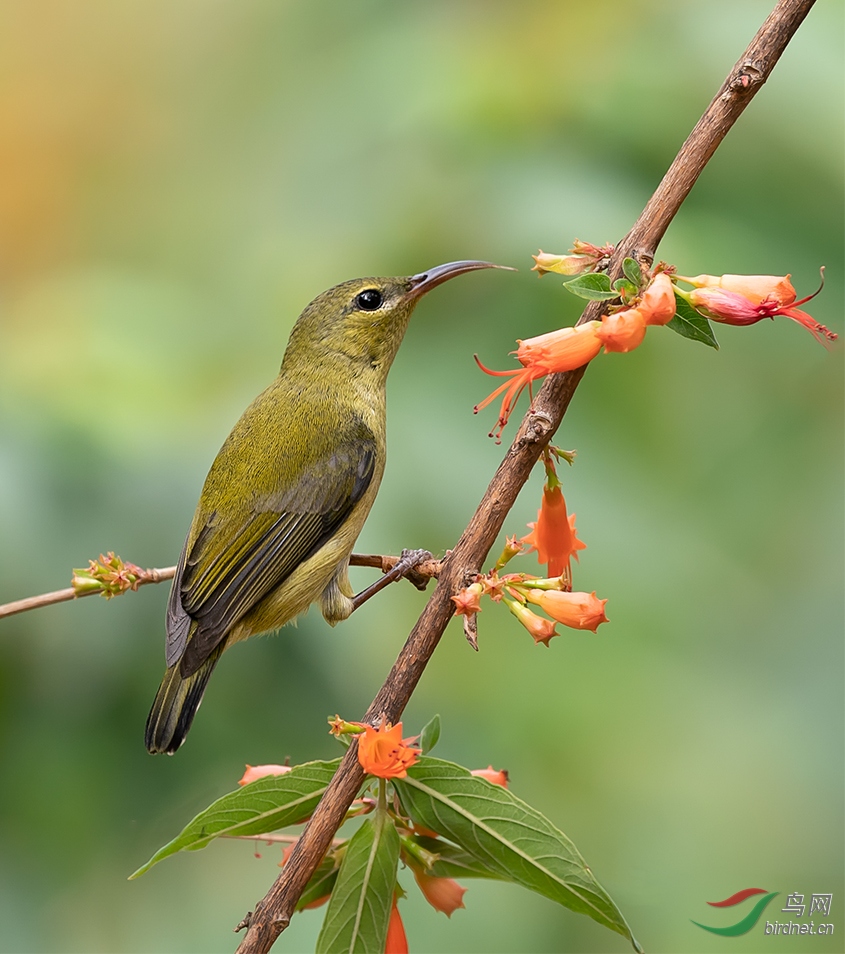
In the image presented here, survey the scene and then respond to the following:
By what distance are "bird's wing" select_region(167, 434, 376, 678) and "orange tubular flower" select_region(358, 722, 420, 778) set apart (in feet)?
2.93

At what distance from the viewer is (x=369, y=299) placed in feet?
8.08

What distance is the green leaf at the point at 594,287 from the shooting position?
43.5 inches

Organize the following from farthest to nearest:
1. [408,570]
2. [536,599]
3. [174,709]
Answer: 1. [174,709]
2. [408,570]
3. [536,599]

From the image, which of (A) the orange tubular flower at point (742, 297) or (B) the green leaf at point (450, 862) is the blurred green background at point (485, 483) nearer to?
(B) the green leaf at point (450, 862)

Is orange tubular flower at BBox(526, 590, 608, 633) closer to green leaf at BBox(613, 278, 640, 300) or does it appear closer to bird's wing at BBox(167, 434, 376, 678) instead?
green leaf at BBox(613, 278, 640, 300)

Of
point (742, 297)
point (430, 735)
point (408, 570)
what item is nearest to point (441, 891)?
point (430, 735)

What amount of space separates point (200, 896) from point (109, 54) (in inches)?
148

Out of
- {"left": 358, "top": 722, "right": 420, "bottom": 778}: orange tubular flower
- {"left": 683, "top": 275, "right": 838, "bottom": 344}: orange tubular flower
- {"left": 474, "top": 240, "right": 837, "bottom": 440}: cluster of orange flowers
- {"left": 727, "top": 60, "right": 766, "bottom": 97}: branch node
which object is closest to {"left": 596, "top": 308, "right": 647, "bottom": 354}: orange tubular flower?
{"left": 474, "top": 240, "right": 837, "bottom": 440}: cluster of orange flowers

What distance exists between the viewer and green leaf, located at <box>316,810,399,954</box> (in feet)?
Answer: 3.77

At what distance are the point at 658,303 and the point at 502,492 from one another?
27cm

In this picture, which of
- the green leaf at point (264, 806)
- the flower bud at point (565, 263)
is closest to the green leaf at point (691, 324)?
the flower bud at point (565, 263)

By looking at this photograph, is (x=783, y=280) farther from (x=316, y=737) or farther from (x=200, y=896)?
(x=200, y=896)

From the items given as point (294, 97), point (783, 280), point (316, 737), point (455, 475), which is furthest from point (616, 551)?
point (294, 97)

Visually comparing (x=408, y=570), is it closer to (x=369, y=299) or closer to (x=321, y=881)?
(x=321, y=881)
